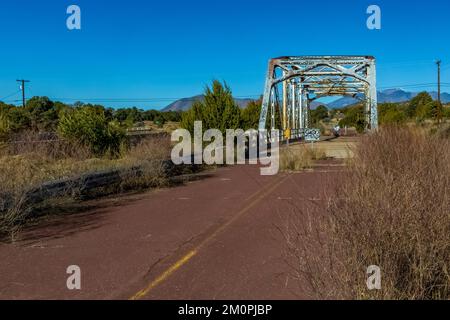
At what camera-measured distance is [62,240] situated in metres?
7.06

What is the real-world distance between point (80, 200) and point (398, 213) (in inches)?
331

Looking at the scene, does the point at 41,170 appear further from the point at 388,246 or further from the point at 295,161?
the point at 295,161

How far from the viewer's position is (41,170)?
1148cm

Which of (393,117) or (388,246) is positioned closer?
(388,246)

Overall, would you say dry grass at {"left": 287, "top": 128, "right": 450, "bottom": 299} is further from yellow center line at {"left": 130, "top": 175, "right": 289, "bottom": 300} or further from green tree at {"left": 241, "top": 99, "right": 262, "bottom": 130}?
green tree at {"left": 241, "top": 99, "right": 262, "bottom": 130}

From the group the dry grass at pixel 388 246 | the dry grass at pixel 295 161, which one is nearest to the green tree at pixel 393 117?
the dry grass at pixel 295 161

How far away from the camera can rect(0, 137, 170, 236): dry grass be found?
26.4 feet

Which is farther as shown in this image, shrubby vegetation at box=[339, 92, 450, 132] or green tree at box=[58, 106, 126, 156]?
green tree at box=[58, 106, 126, 156]

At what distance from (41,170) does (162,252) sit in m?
6.42

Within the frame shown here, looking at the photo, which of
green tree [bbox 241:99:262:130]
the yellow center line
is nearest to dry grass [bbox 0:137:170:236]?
the yellow center line

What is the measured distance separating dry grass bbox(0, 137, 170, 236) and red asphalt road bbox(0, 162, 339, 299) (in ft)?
1.97

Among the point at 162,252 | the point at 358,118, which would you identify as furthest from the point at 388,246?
the point at 358,118
